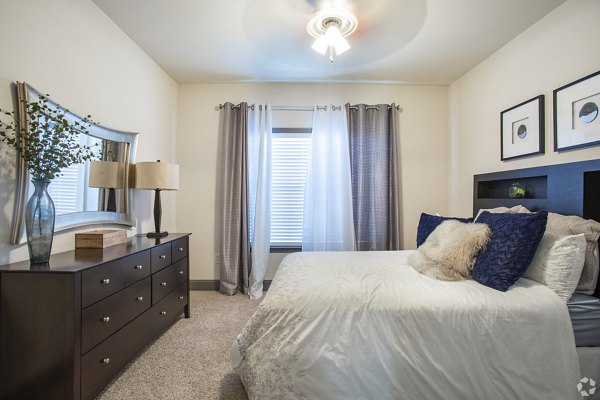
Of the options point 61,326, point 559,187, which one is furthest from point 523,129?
point 61,326

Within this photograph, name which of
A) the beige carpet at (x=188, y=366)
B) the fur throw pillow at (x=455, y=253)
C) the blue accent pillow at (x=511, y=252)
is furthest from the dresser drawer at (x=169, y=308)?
the blue accent pillow at (x=511, y=252)

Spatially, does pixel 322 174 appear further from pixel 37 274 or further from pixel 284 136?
pixel 37 274

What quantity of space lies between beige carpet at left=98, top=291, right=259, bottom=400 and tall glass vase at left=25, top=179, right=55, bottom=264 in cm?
93

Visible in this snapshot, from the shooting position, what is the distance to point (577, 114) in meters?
1.93

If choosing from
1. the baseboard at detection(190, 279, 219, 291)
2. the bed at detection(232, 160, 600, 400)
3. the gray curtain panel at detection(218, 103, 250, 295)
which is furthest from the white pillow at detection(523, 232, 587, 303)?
the baseboard at detection(190, 279, 219, 291)

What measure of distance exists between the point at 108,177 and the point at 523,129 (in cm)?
360

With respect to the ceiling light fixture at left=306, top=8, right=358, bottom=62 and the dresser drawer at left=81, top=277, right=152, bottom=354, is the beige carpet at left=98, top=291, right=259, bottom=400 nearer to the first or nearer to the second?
the dresser drawer at left=81, top=277, right=152, bottom=354

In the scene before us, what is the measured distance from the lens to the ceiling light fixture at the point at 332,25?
6.72 feet

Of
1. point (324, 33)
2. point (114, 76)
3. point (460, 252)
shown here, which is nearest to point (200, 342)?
point (460, 252)

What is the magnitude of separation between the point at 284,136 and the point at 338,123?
0.71 m

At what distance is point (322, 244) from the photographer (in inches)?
132

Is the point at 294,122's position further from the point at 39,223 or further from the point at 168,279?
the point at 39,223

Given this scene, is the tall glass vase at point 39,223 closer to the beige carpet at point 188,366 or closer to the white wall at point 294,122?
the beige carpet at point 188,366

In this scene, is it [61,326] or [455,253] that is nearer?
[61,326]
